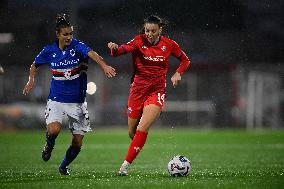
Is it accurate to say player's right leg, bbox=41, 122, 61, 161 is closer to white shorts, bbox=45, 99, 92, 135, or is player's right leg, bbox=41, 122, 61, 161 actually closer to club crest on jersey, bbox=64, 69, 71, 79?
white shorts, bbox=45, 99, 92, 135

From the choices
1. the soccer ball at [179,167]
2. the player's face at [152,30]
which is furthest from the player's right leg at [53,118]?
the soccer ball at [179,167]

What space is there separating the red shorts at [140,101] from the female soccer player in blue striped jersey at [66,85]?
0.79 m

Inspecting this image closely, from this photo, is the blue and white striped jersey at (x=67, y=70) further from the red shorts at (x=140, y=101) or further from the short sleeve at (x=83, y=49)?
the red shorts at (x=140, y=101)

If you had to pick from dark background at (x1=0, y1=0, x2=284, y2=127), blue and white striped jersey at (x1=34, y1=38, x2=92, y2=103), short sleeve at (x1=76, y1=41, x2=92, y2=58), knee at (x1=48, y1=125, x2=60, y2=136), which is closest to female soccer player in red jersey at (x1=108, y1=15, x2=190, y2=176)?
short sleeve at (x1=76, y1=41, x2=92, y2=58)

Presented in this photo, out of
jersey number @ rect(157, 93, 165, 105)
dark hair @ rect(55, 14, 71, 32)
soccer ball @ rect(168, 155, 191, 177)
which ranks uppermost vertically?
dark hair @ rect(55, 14, 71, 32)

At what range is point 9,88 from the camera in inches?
1401

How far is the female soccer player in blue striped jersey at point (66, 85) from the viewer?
444 inches

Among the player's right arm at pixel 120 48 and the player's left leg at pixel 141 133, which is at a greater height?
the player's right arm at pixel 120 48

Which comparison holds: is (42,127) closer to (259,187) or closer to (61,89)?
(61,89)

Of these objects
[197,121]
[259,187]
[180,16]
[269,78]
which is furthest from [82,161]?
[269,78]

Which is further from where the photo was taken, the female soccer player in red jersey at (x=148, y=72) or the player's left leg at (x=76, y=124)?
the player's left leg at (x=76, y=124)

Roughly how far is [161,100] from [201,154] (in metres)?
5.72

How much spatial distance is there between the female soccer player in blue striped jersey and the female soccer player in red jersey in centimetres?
75

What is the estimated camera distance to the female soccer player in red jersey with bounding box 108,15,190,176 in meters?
11.2
